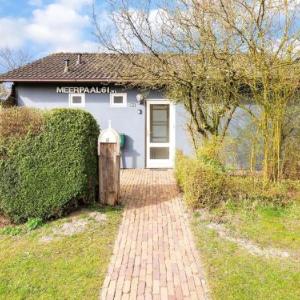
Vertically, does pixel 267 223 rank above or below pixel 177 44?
below

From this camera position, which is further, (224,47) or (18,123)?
(224,47)

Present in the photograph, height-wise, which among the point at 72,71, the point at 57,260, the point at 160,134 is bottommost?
the point at 57,260

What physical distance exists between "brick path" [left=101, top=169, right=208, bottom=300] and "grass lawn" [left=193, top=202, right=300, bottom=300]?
0.22 metres

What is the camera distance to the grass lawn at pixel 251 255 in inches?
172

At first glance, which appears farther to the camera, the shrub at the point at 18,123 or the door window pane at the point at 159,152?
the door window pane at the point at 159,152

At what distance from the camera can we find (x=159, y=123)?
13.3m

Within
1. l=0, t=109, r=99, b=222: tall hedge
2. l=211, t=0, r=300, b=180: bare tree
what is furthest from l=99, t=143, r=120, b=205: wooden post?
l=211, t=0, r=300, b=180: bare tree

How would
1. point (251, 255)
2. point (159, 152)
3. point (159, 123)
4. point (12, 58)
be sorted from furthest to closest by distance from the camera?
point (12, 58) < point (159, 152) < point (159, 123) < point (251, 255)

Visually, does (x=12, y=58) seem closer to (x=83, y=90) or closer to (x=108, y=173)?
(x=83, y=90)

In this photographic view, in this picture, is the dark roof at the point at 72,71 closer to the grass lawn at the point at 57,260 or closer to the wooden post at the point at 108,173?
the wooden post at the point at 108,173

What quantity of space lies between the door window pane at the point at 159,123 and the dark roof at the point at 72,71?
69.5 inches

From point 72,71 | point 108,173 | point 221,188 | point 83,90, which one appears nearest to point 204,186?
point 221,188

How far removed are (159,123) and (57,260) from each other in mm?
8550

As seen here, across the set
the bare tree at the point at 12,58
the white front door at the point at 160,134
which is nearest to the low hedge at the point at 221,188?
the white front door at the point at 160,134
